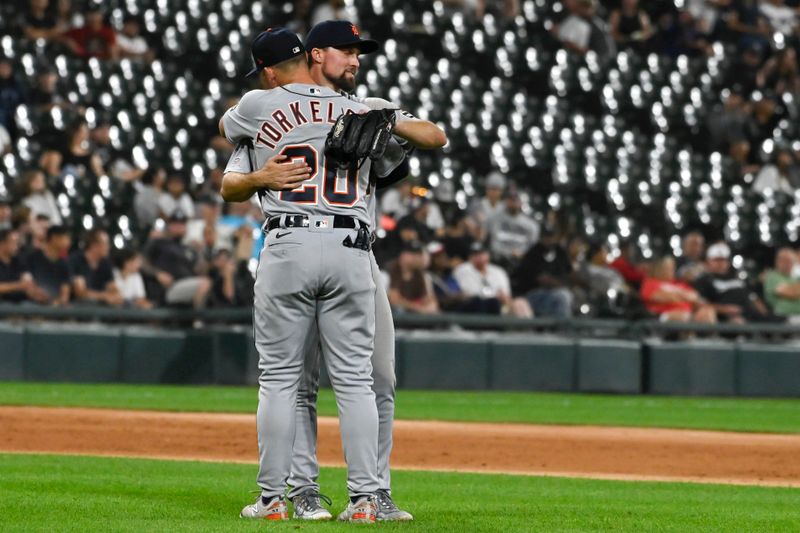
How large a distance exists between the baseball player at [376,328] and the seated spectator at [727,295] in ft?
33.0

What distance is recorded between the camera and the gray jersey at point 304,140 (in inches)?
175

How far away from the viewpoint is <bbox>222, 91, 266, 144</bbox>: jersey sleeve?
4516mm

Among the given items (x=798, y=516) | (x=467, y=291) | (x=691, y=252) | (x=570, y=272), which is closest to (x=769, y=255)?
(x=691, y=252)

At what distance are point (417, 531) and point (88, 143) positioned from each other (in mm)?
10363

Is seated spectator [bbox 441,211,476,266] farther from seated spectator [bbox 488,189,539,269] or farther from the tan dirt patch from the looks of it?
the tan dirt patch

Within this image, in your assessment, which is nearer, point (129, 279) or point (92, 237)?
point (92, 237)

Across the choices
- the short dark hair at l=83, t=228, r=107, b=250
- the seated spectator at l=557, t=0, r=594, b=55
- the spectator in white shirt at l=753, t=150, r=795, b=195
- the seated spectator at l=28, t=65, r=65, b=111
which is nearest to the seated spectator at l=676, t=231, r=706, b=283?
the spectator in white shirt at l=753, t=150, r=795, b=195

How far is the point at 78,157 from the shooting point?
13547 millimetres

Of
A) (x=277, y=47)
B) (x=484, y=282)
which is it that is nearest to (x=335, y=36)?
(x=277, y=47)

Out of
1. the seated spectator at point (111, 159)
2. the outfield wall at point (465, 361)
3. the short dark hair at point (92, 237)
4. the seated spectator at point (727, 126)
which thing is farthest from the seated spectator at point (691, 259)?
the short dark hair at point (92, 237)

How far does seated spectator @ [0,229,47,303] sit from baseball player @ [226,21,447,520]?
7645 millimetres

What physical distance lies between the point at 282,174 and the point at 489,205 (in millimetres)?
10533

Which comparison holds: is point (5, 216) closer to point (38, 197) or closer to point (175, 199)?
point (38, 197)

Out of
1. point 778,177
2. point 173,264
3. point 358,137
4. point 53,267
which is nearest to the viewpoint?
point 358,137
